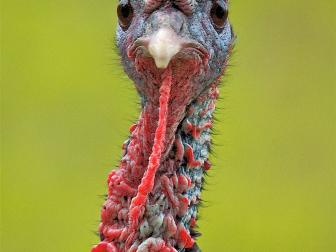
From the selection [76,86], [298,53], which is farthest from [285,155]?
[76,86]

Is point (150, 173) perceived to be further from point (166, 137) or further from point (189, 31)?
point (189, 31)

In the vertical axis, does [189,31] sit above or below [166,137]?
above

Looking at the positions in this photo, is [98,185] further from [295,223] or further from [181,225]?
[181,225]

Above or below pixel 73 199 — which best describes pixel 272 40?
above

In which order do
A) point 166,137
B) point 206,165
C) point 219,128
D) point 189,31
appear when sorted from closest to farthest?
point 189,31
point 166,137
point 206,165
point 219,128

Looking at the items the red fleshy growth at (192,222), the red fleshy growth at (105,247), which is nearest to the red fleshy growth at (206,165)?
the red fleshy growth at (192,222)

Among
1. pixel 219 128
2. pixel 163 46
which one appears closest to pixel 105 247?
pixel 163 46

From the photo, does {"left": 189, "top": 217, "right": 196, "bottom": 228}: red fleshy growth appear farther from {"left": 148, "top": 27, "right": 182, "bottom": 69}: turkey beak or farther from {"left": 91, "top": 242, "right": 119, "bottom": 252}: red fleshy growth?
{"left": 148, "top": 27, "right": 182, "bottom": 69}: turkey beak
